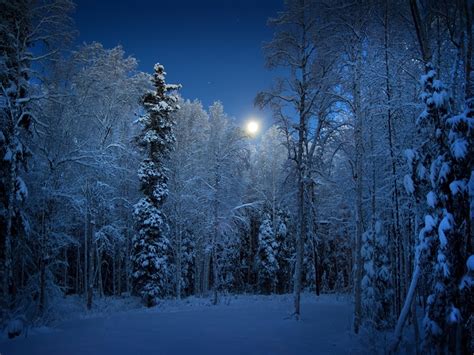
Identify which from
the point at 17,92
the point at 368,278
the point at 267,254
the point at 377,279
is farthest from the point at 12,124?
the point at 267,254

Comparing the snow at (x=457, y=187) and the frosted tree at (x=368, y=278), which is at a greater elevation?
the snow at (x=457, y=187)

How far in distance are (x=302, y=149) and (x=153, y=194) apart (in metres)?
8.84

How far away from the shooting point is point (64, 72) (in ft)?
47.4

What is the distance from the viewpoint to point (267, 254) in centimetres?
2741

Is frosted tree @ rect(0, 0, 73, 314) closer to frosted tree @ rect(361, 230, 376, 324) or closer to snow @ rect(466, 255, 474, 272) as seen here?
snow @ rect(466, 255, 474, 272)

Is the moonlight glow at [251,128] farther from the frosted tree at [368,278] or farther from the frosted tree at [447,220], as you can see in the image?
the frosted tree at [447,220]

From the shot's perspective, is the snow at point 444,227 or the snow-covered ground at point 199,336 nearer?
the snow at point 444,227

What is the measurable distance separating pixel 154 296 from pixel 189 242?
457 inches

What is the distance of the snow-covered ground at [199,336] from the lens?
7.59 metres

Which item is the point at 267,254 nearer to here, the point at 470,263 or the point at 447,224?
the point at 447,224

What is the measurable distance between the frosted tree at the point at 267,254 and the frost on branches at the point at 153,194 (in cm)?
1146

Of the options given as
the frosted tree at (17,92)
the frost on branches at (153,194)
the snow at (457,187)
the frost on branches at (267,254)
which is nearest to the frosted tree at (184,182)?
the frost on branches at (153,194)

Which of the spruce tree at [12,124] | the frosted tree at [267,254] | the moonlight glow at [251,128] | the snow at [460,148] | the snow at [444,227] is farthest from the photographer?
the frosted tree at [267,254]

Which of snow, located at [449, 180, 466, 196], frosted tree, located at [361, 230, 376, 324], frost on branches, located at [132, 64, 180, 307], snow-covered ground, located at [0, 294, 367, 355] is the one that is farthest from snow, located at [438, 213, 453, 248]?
frost on branches, located at [132, 64, 180, 307]
